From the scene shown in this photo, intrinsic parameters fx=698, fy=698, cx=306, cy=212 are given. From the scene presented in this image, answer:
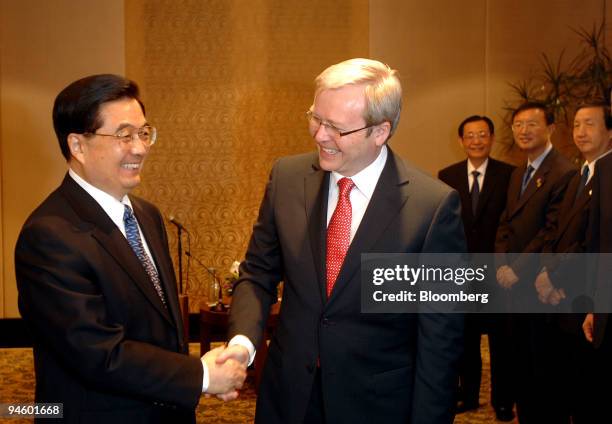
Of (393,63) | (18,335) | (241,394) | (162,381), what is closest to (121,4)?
(393,63)

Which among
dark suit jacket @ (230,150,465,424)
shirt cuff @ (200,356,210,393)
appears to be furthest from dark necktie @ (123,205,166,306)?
dark suit jacket @ (230,150,465,424)

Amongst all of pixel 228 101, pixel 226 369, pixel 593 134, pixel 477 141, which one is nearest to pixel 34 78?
pixel 228 101

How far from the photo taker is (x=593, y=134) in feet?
13.9

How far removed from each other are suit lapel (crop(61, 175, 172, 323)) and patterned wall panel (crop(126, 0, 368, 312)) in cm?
466

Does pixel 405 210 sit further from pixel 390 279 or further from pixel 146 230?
pixel 146 230

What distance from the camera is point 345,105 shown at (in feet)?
6.91

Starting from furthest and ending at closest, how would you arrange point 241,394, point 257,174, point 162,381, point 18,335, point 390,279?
point 257,174 → point 18,335 → point 241,394 → point 390,279 → point 162,381

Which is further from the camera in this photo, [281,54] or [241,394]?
[281,54]

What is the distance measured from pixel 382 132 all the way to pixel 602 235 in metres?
1.46

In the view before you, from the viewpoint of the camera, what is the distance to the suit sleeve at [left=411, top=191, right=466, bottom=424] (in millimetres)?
2082

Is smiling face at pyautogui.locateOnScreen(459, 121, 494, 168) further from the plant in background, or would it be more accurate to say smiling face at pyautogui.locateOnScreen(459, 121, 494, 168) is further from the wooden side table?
the wooden side table

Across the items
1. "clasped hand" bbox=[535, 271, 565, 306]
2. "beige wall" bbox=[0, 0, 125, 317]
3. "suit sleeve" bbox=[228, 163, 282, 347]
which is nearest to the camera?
"suit sleeve" bbox=[228, 163, 282, 347]

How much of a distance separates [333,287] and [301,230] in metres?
0.21

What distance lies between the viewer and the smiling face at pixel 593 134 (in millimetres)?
4215
